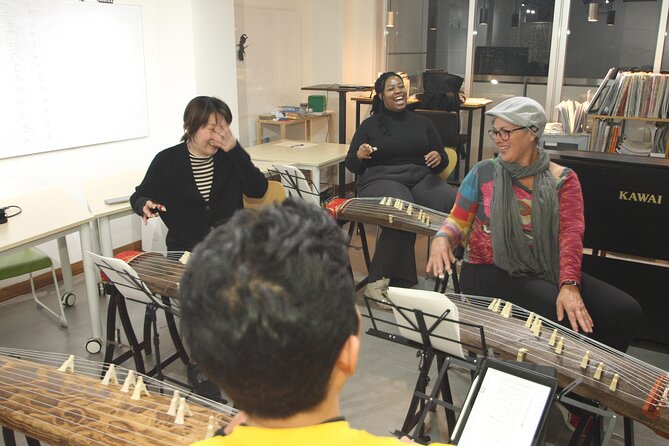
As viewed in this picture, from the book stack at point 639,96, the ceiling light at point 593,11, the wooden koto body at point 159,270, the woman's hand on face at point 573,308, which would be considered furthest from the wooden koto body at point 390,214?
the ceiling light at point 593,11

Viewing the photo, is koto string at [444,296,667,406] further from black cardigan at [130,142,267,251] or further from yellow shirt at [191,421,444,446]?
black cardigan at [130,142,267,251]

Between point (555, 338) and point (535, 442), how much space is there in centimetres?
76

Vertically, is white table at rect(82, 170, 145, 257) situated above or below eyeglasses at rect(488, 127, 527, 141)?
below

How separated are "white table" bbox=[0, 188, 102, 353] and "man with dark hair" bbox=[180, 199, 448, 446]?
2147 millimetres

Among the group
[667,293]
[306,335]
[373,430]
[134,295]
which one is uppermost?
[306,335]

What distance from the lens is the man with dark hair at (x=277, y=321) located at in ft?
2.16

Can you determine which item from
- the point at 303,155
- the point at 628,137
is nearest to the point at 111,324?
the point at 303,155

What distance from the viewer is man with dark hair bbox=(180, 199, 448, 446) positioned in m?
0.66

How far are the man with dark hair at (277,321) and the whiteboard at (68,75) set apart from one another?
10.9 ft

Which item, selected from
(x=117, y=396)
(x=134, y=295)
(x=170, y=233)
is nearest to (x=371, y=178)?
(x=170, y=233)

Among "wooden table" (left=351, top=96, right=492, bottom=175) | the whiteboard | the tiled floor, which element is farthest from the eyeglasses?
"wooden table" (left=351, top=96, right=492, bottom=175)

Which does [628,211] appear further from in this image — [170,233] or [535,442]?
[170,233]

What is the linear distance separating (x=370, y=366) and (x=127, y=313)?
45.7 inches

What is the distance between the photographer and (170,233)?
301 centimetres
